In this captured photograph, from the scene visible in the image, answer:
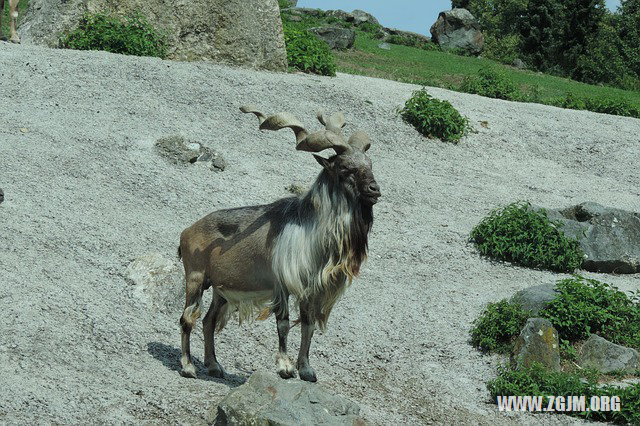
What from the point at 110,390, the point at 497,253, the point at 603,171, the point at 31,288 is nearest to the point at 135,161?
the point at 31,288

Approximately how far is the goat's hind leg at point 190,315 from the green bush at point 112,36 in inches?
416

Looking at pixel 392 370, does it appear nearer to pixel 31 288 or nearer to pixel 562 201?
pixel 31 288

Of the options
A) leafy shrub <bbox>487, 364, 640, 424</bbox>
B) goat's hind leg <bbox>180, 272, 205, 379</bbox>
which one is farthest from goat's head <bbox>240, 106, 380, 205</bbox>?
leafy shrub <bbox>487, 364, 640, 424</bbox>

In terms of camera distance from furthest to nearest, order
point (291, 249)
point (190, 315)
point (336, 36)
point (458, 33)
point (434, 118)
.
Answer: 1. point (458, 33)
2. point (336, 36)
3. point (434, 118)
4. point (190, 315)
5. point (291, 249)

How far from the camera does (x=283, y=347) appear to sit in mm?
8727

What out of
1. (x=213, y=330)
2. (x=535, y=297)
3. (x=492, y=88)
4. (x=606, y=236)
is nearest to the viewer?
(x=213, y=330)

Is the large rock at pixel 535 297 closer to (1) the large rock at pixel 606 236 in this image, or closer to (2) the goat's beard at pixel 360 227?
(1) the large rock at pixel 606 236

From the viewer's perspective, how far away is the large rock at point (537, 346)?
10.6 m

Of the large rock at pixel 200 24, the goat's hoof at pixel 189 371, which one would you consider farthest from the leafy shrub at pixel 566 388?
the large rock at pixel 200 24

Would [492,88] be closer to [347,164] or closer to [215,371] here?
[215,371]

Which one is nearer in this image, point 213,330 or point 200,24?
point 213,330

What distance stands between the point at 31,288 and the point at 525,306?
5.93 metres

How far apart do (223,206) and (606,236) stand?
600 cm

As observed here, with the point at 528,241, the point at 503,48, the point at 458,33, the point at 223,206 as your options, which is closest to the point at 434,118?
the point at 528,241
